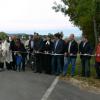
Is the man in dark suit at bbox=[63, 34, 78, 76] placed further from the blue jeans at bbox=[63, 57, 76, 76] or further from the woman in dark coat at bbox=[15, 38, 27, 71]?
the woman in dark coat at bbox=[15, 38, 27, 71]

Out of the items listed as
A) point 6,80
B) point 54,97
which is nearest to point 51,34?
point 6,80

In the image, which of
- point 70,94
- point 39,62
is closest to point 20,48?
point 39,62

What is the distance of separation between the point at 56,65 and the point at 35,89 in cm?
609

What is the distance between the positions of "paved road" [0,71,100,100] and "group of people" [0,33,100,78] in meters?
1.71

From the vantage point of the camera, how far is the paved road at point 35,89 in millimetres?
13992

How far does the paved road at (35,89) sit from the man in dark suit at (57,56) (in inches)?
64.0

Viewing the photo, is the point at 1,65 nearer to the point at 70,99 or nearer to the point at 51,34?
the point at 51,34

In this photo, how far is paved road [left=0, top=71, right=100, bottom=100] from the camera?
551 inches

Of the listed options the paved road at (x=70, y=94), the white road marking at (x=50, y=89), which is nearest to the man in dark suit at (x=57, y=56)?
the white road marking at (x=50, y=89)

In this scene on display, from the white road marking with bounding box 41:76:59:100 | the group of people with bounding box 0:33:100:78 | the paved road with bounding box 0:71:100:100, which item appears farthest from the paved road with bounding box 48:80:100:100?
the group of people with bounding box 0:33:100:78

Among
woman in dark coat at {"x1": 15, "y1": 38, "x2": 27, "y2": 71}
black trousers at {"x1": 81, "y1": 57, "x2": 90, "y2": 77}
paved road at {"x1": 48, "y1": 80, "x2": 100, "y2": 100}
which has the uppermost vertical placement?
woman in dark coat at {"x1": 15, "y1": 38, "x2": 27, "y2": 71}

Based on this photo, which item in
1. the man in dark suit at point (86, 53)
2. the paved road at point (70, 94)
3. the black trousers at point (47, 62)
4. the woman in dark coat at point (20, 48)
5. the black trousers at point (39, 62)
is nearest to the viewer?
the paved road at point (70, 94)

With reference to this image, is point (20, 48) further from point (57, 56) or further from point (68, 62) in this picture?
point (68, 62)

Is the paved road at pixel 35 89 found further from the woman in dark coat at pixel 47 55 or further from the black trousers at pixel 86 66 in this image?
the woman in dark coat at pixel 47 55
